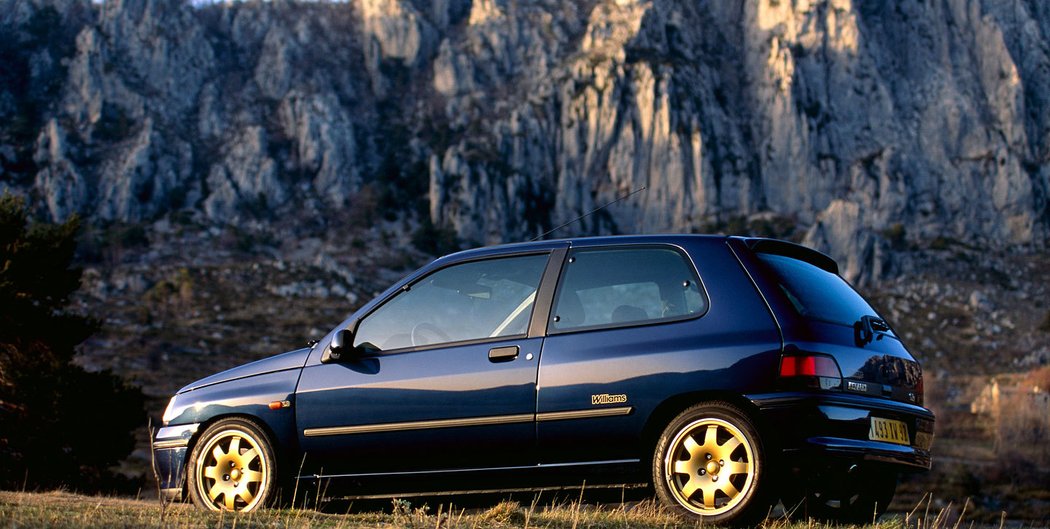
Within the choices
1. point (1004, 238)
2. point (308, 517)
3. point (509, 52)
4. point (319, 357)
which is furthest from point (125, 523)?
point (509, 52)

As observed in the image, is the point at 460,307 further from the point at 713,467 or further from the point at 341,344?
the point at 713,467

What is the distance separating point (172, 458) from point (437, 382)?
207cm

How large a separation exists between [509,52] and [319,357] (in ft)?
425

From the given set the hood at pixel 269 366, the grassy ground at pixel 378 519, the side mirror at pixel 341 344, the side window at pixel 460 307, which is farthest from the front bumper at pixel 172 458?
the side window at pixel 460 307

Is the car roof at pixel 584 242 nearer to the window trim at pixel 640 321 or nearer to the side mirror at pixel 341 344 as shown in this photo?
the window trim at pixel 640 321

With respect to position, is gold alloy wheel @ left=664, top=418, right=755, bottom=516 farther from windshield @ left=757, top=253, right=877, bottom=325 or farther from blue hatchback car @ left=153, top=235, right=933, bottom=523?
windshield @ left=757, top=253, right=877, bottom=325

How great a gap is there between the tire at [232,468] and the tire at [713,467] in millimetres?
2556

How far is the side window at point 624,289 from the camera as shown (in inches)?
228

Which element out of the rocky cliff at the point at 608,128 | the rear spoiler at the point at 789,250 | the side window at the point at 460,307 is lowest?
the side window at the point at 460,307

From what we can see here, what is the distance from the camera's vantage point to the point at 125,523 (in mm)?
5117

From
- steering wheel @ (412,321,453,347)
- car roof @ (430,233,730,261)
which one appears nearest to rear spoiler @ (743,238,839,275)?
car roof @ (430,233,730,261)

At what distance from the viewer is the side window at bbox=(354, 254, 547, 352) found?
20.3 feet

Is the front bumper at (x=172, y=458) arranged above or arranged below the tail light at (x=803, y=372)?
below

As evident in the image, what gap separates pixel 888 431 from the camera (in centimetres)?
559
